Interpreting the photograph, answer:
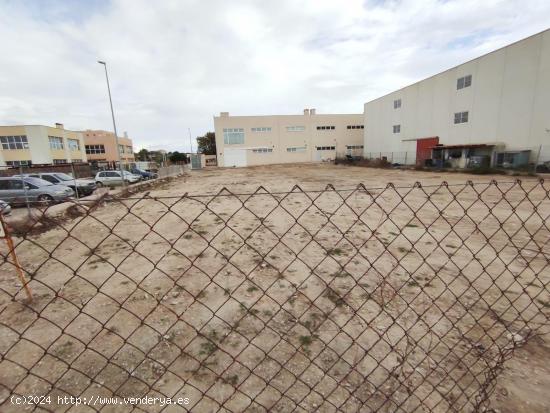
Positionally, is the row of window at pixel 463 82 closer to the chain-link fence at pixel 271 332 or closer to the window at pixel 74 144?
the chain-link fence at pixel 271 332

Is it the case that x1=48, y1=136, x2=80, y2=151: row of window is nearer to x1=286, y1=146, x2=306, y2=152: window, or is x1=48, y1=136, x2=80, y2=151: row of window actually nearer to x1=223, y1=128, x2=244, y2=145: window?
x1=223, y1=128, x2=244, y2=145: window

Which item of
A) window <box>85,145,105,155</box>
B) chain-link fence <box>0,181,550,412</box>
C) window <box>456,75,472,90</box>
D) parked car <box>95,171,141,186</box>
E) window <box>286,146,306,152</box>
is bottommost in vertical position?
chain-link fence <box>0,181,550,412</box>

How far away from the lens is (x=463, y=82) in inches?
952

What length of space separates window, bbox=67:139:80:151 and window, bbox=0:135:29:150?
18.5 ft

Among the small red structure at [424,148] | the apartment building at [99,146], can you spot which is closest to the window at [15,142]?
the apartment building at [99,146]

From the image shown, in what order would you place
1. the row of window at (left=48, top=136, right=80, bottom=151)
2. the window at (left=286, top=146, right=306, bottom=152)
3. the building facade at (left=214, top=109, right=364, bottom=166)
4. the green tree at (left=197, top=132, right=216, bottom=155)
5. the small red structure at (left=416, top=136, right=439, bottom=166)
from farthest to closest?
1. the green tree at (left=197, top=132, right=216, bottom=155)
2. the window at (left=286, top=146, right=306, bottom=152)
3. the building facade at (left=214, top=109, right=364, bottom=166)
4. the row of window at (left=48, top=136, right=80, bottom=151)
5. the small red structure at (left=416, top=136, right=439, bottom=166)

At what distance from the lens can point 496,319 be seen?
318cm

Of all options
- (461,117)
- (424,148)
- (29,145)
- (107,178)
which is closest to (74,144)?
(29,145)

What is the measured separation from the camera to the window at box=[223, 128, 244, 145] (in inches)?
1620

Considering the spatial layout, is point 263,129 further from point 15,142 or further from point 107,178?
point 15,142

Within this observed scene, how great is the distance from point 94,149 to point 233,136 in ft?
81.7

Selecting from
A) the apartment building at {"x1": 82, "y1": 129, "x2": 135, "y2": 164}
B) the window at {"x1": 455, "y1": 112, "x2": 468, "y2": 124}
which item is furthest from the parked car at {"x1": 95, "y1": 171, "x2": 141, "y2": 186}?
the apartment building at {"x1": 82, "y1": 129, "x2": 135, "y2": 164}

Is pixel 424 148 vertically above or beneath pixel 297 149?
beneath

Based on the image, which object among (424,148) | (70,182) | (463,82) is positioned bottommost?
(70,182)
